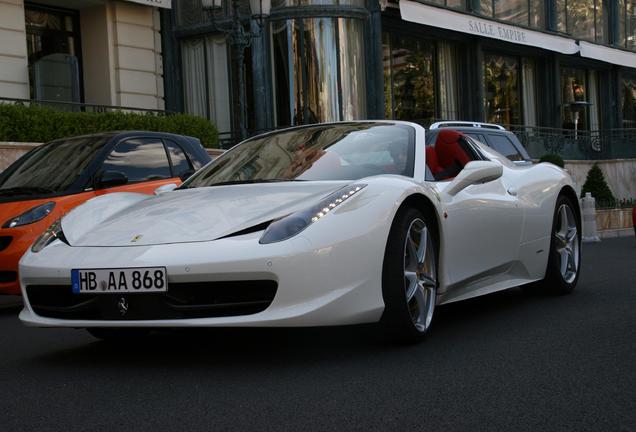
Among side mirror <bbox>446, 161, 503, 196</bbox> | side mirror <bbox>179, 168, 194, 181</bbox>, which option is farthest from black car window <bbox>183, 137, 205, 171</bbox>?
side mirror <bbox>446, 161, 503, 196</bbox>

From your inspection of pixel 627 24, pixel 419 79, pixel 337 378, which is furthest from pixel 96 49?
pixel 627 24

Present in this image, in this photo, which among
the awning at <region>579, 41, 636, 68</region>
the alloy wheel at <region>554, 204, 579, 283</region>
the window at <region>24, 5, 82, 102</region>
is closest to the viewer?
the alloy wheel at <region>554, 204, 579, 283</region>

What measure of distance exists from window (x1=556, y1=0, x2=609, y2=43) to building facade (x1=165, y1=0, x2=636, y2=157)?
5cm

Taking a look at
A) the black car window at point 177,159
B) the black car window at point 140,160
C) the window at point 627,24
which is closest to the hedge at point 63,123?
the black car window at point 177,159

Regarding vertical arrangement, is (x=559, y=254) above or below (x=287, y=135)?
below

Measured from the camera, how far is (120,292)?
445 centimetres

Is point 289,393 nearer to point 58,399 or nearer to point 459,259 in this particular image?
point 58,399

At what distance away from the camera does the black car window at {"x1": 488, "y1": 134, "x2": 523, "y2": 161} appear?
8.02 meters

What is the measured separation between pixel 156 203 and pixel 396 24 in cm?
2060

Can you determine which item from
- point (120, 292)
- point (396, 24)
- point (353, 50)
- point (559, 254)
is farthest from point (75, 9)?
point (120, 292)

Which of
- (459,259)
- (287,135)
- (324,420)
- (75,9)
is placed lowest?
(324,420)

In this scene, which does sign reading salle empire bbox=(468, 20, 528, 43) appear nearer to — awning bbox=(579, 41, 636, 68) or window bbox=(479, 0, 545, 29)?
window bbox=(479, 0, 545, 29)

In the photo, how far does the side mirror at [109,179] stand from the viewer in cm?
798

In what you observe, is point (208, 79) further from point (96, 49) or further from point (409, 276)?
point (409, 276)
